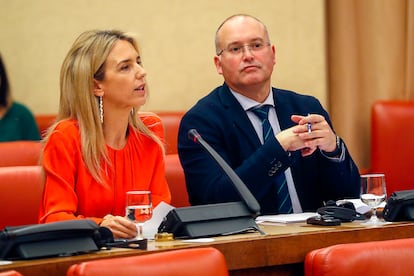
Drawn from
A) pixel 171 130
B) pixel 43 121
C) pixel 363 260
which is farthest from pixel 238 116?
pixel 43 121

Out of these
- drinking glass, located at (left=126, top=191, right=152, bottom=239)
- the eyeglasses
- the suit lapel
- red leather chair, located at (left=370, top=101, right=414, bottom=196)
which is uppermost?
the eyeglasses

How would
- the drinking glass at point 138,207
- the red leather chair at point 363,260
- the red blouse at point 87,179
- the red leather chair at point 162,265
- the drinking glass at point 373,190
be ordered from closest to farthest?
1. the red leather chair at point 162,265
2. the red leather chair at point 363,260
3. the drinking glass at point 138,207
4. the drinking glass at point 373,190
5. the red blouse at point 87,179

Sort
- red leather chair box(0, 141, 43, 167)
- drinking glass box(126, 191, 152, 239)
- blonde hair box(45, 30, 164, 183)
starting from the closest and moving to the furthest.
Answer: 1. drinking glass box(126, 191, 152, 239)
2. blonde hair box(45, 30, 164, 183)
3. red leather chair box(0, 141, 43, 167)

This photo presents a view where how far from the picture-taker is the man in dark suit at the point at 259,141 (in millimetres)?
2908

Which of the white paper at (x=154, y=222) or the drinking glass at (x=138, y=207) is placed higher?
the drinking glass at (x=138, y=207)

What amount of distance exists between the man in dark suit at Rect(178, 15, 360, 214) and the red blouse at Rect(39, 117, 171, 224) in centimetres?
20

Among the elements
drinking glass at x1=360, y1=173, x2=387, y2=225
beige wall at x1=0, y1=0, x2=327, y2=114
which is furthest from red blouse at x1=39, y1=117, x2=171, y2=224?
beige wall at x1=0, y1=0, x2=327, y2=114

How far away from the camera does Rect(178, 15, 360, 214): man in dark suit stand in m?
2.91

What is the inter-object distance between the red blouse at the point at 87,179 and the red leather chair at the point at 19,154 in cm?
61

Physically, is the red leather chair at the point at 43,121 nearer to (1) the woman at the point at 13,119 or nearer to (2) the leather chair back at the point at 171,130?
(1) the woman at the point at 13,119

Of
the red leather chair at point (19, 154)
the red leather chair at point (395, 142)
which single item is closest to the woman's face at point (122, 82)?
the red leather chair at point (19, 154)

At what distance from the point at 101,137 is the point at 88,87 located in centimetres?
20

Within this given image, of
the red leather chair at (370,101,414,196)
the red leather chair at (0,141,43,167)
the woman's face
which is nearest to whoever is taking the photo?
the woman's face

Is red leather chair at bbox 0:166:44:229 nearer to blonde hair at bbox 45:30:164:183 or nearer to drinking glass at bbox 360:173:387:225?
blonde hair at bbox 45:30:164:183
